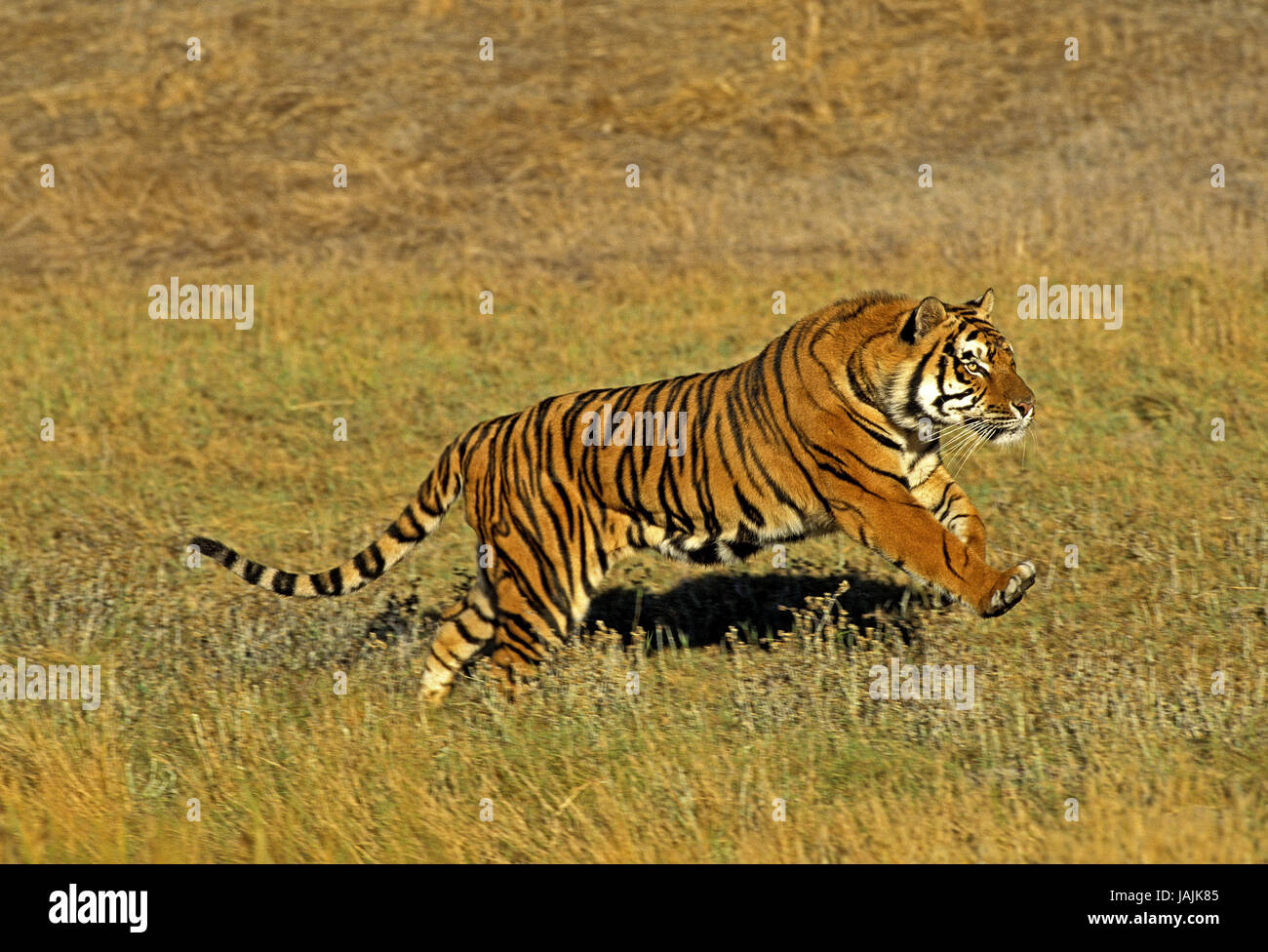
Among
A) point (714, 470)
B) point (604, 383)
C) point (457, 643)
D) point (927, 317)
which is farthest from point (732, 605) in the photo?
point (604, 383)

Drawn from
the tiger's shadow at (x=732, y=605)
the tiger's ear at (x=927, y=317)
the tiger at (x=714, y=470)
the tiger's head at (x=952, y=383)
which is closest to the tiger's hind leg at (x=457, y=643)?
the tiger at (x=714, y=470)

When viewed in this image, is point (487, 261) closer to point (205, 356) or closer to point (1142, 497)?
point (205, 356)

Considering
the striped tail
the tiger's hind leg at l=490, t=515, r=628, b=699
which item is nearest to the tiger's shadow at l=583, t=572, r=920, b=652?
the tiger's hind leg at l=490, t=515, r=628, b=699

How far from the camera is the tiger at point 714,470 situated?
645 centimetres

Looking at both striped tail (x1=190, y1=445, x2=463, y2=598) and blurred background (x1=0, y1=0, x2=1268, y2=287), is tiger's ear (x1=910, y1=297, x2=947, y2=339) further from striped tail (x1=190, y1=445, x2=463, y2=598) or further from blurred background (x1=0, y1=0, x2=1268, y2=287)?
blurred background (x1=0, y1=0, x2=1268, y2=287)

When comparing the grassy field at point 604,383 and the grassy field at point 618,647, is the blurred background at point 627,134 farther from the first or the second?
the grassy field at point 618,647

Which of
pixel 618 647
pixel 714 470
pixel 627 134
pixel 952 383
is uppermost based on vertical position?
pixel 627 134

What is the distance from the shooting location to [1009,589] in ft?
18.9

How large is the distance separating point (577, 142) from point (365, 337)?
591cm

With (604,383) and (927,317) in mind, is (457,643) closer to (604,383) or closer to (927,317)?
(927,317)

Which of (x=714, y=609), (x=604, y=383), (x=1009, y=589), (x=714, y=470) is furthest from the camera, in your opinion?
(x=604, y=383)

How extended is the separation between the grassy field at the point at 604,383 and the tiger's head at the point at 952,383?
882 millimetres

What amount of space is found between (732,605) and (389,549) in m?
1.74

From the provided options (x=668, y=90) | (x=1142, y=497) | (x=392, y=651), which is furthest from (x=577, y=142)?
(x=392, y=651)
